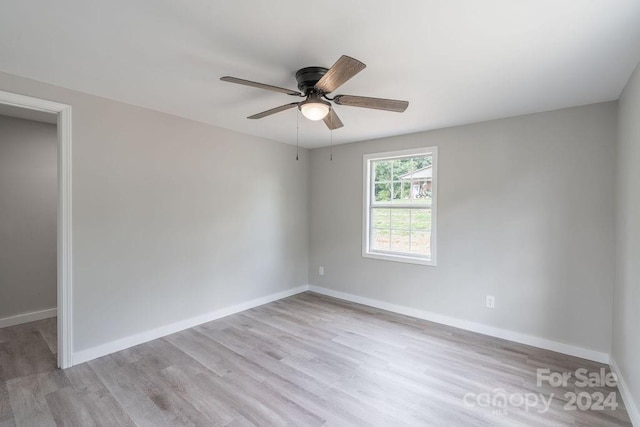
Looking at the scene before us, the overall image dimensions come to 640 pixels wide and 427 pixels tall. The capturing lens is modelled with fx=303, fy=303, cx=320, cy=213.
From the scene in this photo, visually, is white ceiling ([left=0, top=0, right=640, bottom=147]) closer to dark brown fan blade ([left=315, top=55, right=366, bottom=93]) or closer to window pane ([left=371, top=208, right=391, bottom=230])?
dark brown fan blade ([left=315, top=55, right=366, bottom=93])

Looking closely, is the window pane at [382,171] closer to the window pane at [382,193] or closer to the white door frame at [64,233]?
the window pane at [382,193]

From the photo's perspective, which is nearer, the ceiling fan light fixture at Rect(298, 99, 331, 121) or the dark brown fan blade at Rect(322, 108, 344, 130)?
the ceiling fan light fixture at Rect(298, 99, 331, 121)

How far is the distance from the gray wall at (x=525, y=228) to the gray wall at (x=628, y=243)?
19 centimetres

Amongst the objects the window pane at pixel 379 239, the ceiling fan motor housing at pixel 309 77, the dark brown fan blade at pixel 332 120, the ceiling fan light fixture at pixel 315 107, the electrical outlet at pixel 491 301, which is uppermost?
the ceiling fan motor housing at pixel 309 77

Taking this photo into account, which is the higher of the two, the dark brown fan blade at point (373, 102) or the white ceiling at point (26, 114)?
the white ceiling at point (26, 114)

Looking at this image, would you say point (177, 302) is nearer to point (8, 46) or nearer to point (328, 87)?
point (8, 46)

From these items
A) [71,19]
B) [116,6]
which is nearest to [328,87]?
[116,6]

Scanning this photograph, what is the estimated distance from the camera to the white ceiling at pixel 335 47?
1.54 meters

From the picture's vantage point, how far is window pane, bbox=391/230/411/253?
4062 millimetres

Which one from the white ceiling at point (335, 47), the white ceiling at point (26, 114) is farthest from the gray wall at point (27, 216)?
the white ceiling at point (335, 47)

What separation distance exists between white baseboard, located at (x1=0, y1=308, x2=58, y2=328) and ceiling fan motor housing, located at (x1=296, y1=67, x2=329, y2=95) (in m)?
4.16

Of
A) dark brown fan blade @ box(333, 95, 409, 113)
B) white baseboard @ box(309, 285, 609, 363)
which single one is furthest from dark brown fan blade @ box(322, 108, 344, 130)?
A: white baseboard @ box(309, 285, 609, 363)

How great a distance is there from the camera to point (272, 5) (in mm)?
1512

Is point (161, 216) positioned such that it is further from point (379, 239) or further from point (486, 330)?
point (486, 330)
